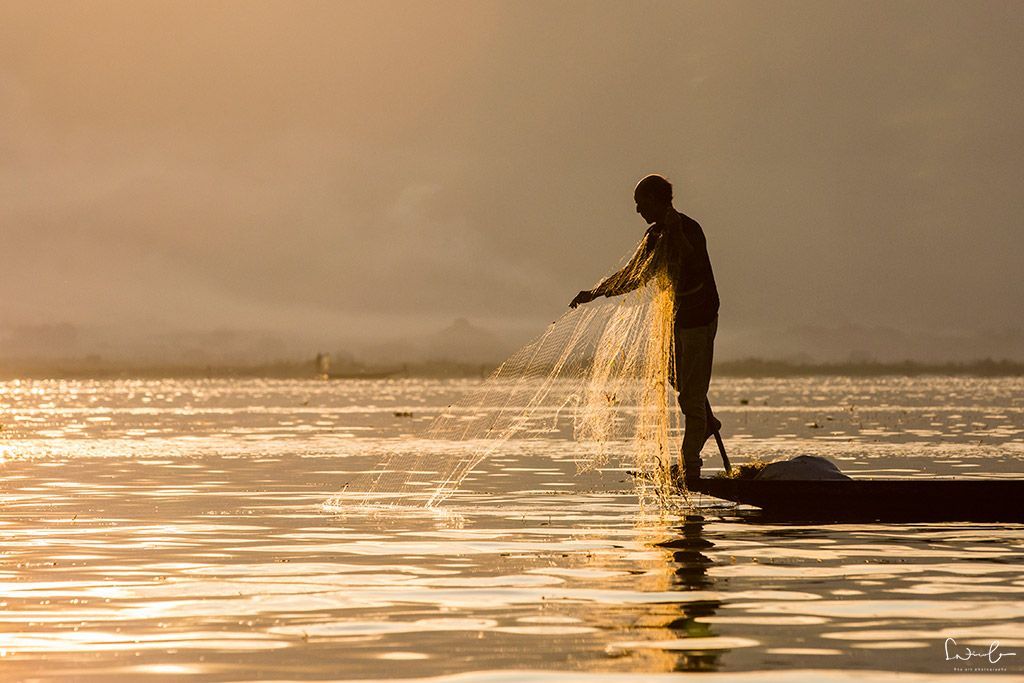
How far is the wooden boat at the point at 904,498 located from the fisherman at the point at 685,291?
1.28 meters

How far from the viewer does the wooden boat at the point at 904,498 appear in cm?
1758

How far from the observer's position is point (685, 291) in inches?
739

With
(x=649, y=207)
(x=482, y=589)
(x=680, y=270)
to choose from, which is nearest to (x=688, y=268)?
(x=680, y=270)

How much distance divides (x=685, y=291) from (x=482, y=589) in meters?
6.78

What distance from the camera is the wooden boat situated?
57.7 ft

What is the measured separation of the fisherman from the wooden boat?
1.28m

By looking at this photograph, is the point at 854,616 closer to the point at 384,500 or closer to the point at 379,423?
the point at 384,500

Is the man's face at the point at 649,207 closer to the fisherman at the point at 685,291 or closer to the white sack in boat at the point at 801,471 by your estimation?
the fisherman at the point at 685,291

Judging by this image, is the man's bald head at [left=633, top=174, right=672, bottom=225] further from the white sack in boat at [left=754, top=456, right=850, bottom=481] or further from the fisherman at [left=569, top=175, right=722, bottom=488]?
the white sack in boat at [left=754, top=456, right=850, bottom=481]

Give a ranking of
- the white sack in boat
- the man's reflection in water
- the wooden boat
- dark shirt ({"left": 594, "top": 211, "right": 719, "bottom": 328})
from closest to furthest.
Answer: the man's reflection in water
the wooden boat
the white sack in boat
dark shirt ({"left": 594, "top": 211, "right": 719, "bottom": 328})

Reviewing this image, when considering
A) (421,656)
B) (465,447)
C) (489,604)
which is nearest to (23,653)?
(421,656)

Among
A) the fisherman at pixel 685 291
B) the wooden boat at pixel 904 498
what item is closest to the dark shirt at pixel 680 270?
the fisherman at pixel 685 291

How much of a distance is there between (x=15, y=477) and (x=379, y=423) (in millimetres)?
28767

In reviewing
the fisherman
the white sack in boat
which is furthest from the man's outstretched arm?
the white sack in boat
